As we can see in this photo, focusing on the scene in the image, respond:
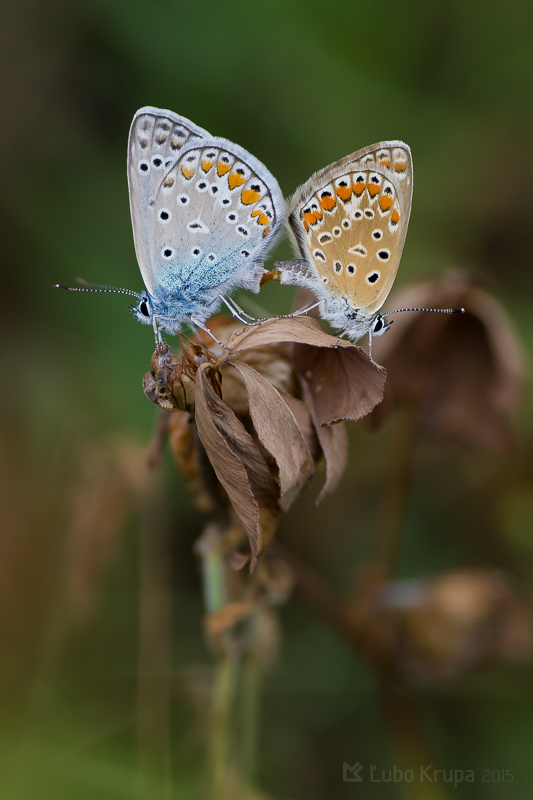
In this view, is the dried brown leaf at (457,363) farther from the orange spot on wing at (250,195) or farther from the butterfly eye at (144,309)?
the butterfly eye at (144,309)

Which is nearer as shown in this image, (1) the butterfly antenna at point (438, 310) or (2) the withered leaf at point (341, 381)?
(2) the withered leaf at point (341, 381)

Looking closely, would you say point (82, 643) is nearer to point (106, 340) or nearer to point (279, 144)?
point (106, 340)

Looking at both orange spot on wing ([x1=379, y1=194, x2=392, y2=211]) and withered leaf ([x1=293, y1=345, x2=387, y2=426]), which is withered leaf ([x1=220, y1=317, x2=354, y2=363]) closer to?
withered leaf ([x1=293, y1=345, x2=387, y2=426])

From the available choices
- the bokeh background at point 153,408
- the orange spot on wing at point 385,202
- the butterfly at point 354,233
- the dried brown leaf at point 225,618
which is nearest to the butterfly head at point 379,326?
the butterfly at point 354,233

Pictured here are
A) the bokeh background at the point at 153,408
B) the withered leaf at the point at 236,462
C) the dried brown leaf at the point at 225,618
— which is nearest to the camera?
the withered leaf at the point at 236,462

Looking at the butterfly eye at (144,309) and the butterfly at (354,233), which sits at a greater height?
the butterfly at (354,233)

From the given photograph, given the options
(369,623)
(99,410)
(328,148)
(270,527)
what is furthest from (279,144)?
(270,527)

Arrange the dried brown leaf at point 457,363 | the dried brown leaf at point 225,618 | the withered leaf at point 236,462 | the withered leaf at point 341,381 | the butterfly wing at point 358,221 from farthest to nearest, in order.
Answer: the dried brown leaf at point 457,363
the butterfly wing at point 358,221
the dried brown leaf at point 225,618
the withered leaf at point 341,381
the withered leaf at point 236,462

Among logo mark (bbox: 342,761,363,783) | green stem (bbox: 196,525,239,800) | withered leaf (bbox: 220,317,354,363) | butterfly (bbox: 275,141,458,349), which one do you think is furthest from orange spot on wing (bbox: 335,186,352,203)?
logo mark (bbox: 342,761,363,783)
